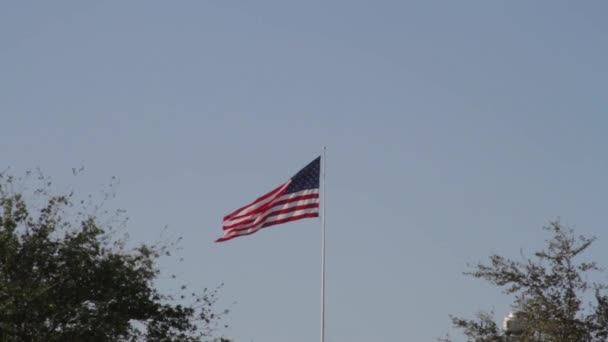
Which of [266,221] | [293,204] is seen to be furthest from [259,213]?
[293,204]

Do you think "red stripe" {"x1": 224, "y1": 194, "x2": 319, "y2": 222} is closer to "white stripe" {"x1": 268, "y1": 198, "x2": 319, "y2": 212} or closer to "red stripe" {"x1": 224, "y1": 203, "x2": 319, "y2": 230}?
"white stripe" {"x1": 268, "y1": 198, "x2": 319, "y2": 212}

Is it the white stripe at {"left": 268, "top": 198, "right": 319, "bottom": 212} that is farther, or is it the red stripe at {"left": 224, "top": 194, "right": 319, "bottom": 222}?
the white stripe at {"left": 268, "top": 198, "right": 319, "bottom": 212}

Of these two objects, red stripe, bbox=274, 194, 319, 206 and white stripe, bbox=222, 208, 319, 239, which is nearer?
white stripe, bbox=222, 208, 319, 239

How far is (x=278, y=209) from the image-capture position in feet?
114

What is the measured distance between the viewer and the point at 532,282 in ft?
137

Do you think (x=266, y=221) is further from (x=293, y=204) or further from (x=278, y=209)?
(x=293, y=204)

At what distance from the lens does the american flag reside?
113 ft

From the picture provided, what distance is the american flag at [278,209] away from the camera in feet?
113

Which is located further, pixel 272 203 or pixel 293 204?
pixel 293 204

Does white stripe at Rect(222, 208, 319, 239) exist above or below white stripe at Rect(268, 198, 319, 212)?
below

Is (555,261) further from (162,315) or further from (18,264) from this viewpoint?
(18,264)

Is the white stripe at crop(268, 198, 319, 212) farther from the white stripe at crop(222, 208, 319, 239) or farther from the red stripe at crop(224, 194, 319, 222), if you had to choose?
the white stripe at crop(222, 208, 319, 239)

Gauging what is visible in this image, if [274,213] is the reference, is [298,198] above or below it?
above

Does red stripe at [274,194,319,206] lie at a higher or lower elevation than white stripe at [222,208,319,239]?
higher
